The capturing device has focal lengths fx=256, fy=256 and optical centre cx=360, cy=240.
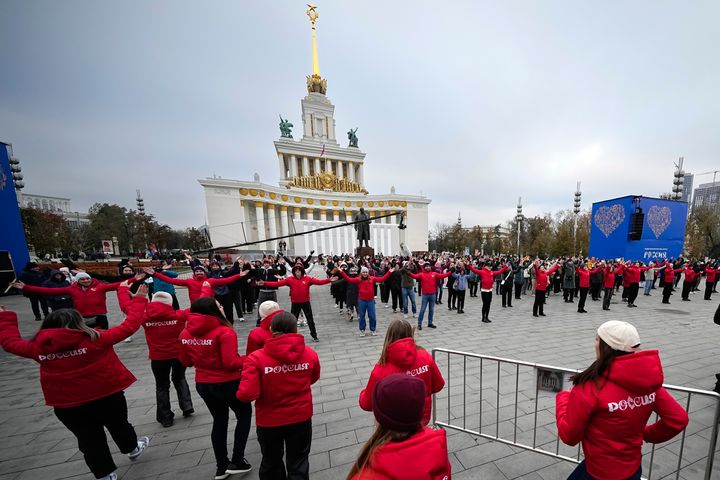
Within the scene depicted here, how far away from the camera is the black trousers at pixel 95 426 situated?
2.55 meters

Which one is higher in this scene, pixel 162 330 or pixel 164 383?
pixel 162 330

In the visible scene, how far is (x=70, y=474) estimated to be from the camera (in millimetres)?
2877

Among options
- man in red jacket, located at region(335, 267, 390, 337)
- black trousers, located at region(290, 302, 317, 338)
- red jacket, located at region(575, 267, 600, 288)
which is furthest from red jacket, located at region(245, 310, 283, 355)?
red jacket, located at region(575, 267, 600, 288)

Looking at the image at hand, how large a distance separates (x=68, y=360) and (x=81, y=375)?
0.19 m

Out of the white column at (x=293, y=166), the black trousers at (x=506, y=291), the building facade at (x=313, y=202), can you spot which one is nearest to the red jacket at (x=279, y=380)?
the black trousers at (x=506, y=291)

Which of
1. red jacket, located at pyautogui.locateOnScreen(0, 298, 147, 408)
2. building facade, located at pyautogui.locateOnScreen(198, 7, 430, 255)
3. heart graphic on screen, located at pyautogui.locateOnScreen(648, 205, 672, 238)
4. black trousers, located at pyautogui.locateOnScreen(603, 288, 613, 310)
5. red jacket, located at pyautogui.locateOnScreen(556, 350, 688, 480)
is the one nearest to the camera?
red jacket, located at pyautogui.locateOnScreen(556, 350, 688, 480)

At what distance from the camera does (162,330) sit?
3.45m

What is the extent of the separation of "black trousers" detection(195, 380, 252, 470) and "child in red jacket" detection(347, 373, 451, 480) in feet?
6.61

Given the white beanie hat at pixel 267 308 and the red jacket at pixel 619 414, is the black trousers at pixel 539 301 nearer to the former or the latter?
the red jacket at pixel 619 414

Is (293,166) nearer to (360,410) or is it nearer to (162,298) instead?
(162,298)

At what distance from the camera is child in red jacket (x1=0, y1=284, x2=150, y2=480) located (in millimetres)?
2404

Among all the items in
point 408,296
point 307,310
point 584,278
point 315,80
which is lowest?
point 408,296

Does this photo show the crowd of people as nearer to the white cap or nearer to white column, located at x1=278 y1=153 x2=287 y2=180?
the white cap

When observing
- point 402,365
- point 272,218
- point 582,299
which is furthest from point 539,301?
point 272,218
